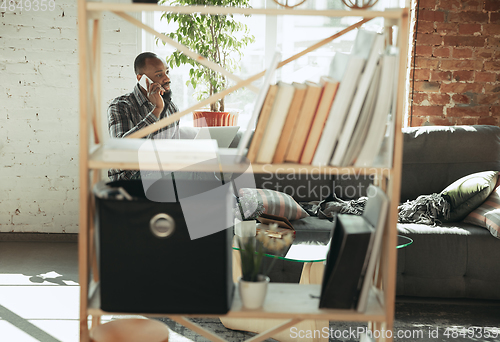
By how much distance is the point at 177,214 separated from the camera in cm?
112

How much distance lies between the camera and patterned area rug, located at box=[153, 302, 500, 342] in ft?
6.99

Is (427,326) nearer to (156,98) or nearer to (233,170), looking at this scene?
(233,170)

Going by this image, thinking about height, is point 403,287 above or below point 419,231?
below

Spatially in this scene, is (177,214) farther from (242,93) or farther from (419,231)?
(242,93)

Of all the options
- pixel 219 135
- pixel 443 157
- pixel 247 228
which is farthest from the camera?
pixel 443 157

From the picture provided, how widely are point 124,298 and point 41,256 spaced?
93.7 inches

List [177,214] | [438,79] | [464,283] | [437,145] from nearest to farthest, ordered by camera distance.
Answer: [177,214]
[464,283]
[437,145]
[438,79]

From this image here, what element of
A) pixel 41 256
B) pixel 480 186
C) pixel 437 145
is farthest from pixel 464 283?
pixel 41 256

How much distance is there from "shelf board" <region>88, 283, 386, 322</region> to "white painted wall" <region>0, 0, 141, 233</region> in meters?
2.48

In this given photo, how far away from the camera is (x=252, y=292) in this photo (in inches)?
48.7

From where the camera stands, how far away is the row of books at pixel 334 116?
113cm

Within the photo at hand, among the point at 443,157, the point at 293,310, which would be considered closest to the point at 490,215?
the point at 443,157

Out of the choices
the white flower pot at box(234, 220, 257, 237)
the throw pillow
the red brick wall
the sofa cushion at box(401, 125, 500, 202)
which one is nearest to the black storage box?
the white flower pot at box(234, 220, 257, 237)

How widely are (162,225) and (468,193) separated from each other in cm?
212
